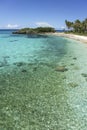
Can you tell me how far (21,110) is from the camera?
10.7 metres

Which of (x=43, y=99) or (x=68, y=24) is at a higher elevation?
(x=68, y=24)

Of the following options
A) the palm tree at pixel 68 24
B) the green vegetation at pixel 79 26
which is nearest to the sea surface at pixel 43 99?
the green vegetation at pixel 79 26

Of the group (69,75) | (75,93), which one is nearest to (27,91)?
(75,93)

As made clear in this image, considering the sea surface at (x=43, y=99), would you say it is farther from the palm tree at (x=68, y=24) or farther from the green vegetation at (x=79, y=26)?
the palm tree at (x=68, y=24)

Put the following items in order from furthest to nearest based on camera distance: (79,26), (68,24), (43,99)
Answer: (68,24) → (79,26) → (43,99)

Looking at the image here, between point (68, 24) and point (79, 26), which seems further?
point (68, 24)

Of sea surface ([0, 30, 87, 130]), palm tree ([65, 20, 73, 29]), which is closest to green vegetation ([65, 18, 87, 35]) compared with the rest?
palm tree ([65, 20, 73, 29])

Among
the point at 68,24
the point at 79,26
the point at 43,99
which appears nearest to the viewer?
the point at 43,99

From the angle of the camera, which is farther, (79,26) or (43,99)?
(79,26)

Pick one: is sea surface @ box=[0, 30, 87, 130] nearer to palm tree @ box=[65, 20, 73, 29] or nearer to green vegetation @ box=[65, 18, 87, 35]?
green vegetation @ box=[65, 18, 87, 35]

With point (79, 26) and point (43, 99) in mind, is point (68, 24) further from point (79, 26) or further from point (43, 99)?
point (43, 99)

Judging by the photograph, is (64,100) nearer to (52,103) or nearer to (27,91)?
(52,103)

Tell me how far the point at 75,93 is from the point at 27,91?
3361 mm

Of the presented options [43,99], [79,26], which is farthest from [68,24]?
[43,99]
